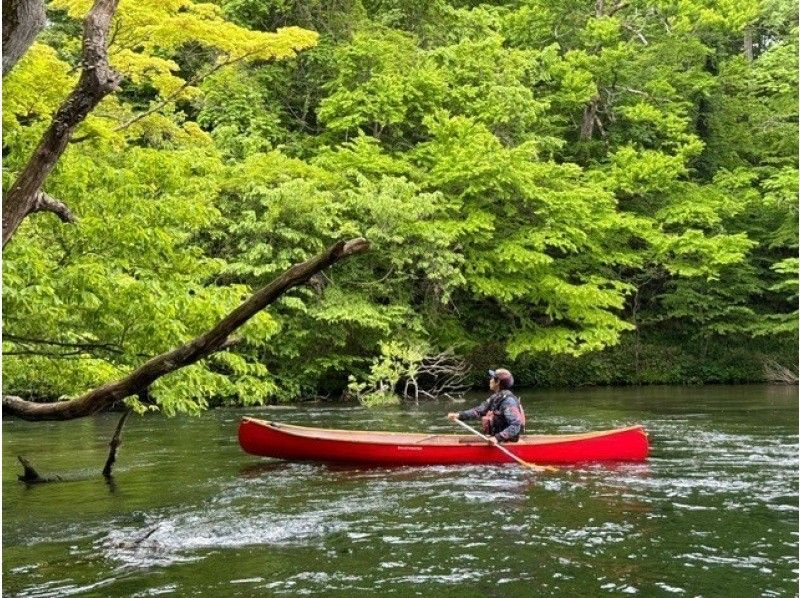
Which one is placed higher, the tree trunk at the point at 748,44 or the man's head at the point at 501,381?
the tree trunk at the point at 748,44

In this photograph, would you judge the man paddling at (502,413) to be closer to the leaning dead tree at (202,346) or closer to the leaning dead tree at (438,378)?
the leaning dead tree at (202,346)

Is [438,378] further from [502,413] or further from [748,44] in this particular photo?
[748,44]

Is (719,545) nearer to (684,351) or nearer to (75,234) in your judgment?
(75,234)

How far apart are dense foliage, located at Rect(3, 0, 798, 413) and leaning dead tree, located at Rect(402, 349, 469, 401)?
2.42ft

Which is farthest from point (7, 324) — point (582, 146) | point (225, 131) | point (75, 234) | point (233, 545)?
point (582, 146)

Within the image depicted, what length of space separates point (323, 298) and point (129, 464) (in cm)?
1070

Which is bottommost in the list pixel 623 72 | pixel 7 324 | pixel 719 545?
pixel 719 545

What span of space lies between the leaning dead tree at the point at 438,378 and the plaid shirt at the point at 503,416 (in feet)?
35.7

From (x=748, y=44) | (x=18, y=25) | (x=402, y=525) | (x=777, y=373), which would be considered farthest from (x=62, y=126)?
(x=748, y=44)

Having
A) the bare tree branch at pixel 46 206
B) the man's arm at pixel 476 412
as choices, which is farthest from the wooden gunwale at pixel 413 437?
the bare tree branch at pixel 46 206

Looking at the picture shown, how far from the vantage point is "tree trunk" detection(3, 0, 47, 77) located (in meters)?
4.02

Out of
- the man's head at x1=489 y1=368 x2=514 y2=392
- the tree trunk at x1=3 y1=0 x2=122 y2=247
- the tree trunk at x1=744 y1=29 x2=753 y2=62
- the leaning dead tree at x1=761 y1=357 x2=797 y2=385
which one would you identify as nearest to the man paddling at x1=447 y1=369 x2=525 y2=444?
the man's head at x1=489 y1=368 x2=514 y2=392

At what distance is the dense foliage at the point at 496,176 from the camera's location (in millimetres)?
23188

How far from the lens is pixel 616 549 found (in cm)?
779
